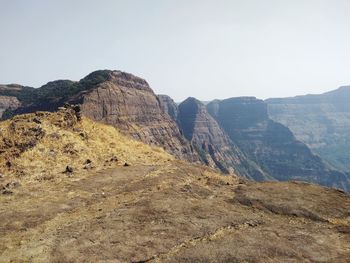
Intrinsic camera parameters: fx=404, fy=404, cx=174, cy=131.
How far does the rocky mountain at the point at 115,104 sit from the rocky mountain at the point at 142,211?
4131 inches

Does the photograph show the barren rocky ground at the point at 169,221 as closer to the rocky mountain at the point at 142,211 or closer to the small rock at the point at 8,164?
the rocky mountain at the point at 142,211

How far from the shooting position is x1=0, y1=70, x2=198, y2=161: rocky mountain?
151875mm

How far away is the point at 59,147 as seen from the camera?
1436 inches

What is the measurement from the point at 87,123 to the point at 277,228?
88.1ft

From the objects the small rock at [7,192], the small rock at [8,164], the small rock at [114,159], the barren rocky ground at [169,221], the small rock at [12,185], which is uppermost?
the small rock at [8,164]

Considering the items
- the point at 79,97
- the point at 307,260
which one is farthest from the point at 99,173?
the point at 79,97

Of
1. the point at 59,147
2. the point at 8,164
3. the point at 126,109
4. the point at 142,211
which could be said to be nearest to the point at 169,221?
the point at 142,211

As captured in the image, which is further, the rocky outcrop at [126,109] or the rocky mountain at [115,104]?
the rocky mountain at [115,104]

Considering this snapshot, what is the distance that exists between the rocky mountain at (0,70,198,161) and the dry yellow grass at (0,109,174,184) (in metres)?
97.1

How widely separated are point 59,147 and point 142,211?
15.0m

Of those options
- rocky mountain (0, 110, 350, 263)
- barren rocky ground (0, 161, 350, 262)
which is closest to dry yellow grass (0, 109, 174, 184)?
rocky mountain (0, 110, 350, 263)

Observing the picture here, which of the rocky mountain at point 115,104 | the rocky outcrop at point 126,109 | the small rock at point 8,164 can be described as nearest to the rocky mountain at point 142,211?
the small rock at point 8,164

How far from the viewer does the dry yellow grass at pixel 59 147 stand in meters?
32.6

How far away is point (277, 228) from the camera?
23.0 metres
